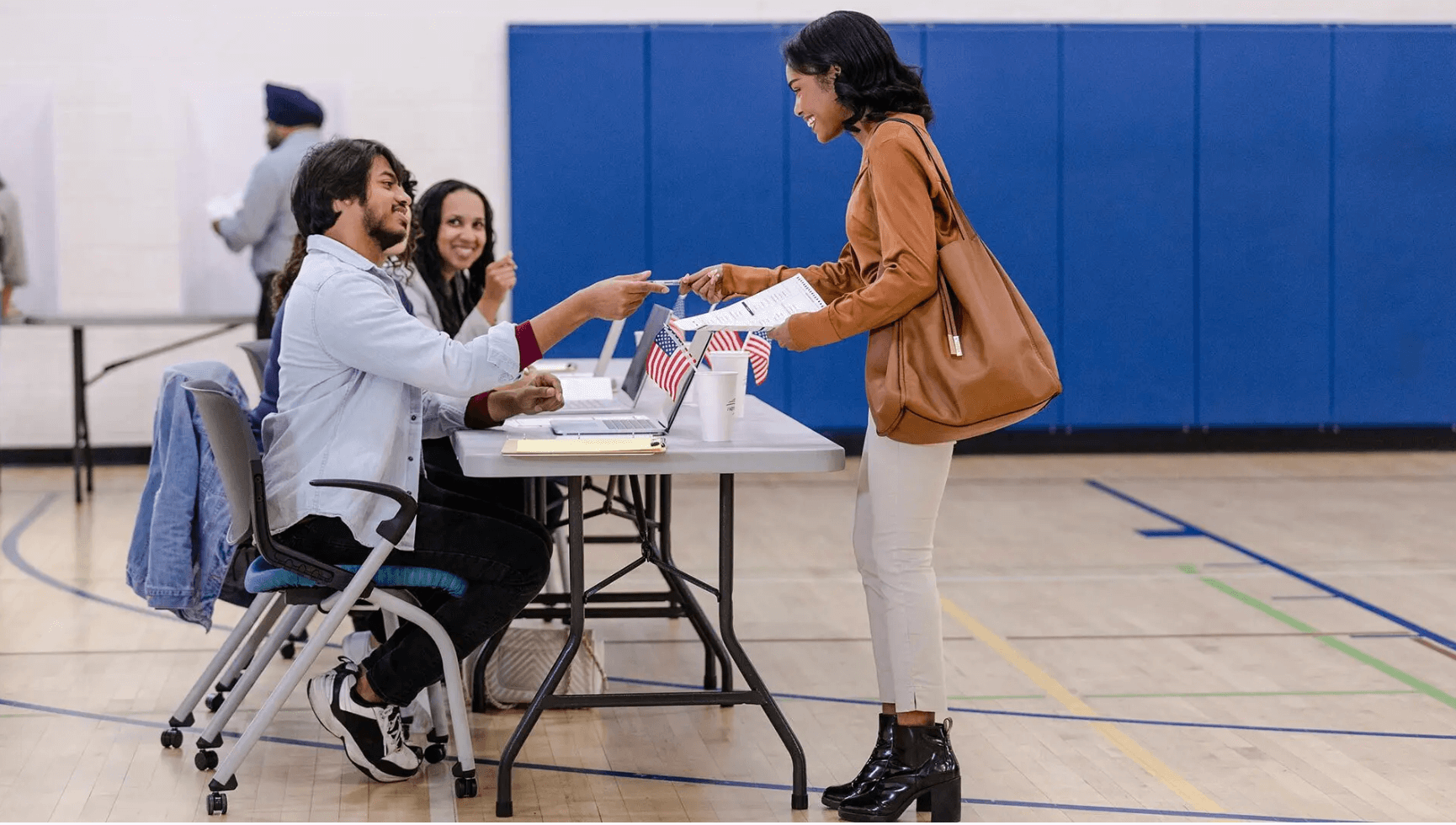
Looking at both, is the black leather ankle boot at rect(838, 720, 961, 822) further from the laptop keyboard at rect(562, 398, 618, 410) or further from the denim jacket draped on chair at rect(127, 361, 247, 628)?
the denim jacket draped on chair at rect(127, 361, 247, 628)

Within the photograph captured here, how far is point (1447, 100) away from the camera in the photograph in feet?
24.0

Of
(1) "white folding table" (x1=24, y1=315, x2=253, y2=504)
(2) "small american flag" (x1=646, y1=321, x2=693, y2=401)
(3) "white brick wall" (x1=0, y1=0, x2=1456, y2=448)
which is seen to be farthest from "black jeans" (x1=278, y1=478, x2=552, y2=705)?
(3) "white brick wall" (x1=0, y1=0, x2=1456, y2=448)

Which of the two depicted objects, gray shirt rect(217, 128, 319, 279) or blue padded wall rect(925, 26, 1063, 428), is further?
blue padded wall rect(925, 26, 1063, 428)

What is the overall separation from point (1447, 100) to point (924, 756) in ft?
19.4

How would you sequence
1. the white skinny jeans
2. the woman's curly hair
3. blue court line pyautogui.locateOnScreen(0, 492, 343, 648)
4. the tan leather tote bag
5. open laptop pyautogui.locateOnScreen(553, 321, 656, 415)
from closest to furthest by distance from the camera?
1. the tan leather tote bag
2. the white skinny jeans
3. open laptop pyautogui.locateOnScreen(553, 321, 656, 415)
4. the woman's curly hair
5. blue court line pyautogui.locateOnScreen(0, 492, 343, 648)

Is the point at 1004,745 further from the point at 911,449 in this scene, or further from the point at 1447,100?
the point at 1447,100

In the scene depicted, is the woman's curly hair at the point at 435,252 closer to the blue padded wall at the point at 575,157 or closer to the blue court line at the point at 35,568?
the blue court line at the point at 35,568

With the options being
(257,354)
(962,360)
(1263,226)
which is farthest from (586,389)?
(1263,226)

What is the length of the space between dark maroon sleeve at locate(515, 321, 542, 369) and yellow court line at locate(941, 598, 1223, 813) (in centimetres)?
141

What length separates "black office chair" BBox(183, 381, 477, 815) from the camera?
106 inches

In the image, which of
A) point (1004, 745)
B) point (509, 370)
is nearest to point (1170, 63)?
point (1004, 745)

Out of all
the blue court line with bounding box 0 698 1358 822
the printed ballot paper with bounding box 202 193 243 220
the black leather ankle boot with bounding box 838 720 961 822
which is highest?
the printed ballot paper with bounding box 202 193 243 220

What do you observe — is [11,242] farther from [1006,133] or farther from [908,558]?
[908,558]

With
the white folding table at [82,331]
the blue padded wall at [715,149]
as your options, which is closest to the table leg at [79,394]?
the white folding table at [82,331]
